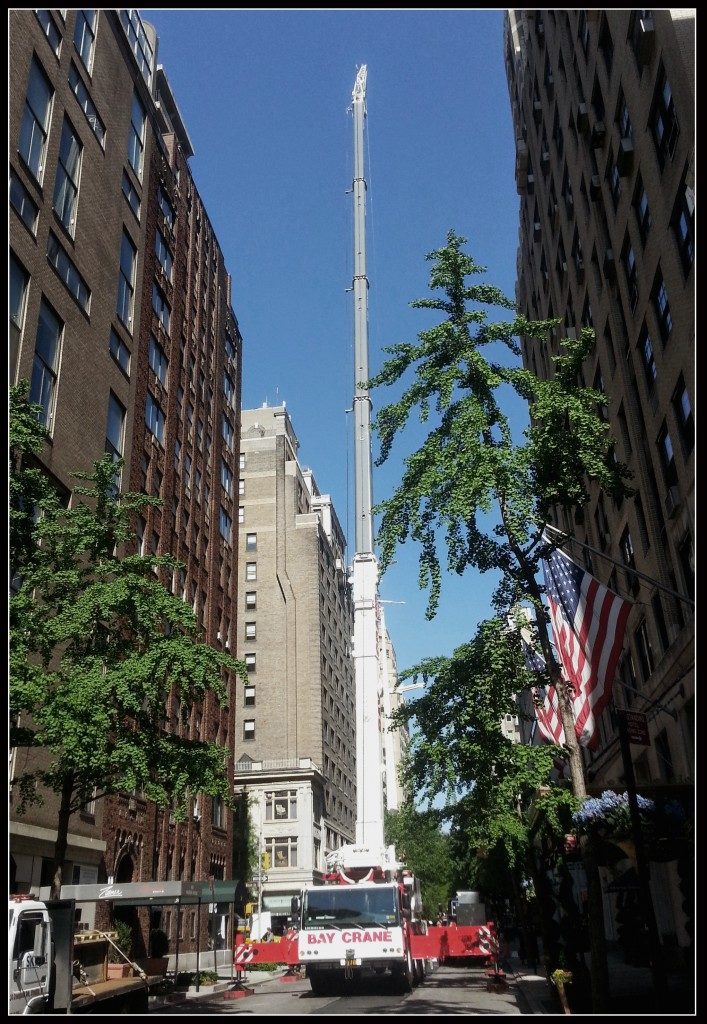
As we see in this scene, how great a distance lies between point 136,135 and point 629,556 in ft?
108

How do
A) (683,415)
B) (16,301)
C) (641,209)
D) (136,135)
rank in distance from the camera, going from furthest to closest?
(136,135) < (16,301) < (641,209) < (683,415)

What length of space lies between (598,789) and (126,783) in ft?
35.4

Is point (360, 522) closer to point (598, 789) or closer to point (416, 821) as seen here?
point (416, 821)

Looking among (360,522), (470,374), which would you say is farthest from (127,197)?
(470,374)

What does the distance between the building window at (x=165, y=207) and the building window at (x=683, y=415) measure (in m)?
33.8

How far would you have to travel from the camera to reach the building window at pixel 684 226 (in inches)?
843

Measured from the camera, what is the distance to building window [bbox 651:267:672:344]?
24.5m

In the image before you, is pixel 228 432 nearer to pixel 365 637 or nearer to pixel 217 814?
pixel 217 814

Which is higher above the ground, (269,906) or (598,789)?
(598,789)

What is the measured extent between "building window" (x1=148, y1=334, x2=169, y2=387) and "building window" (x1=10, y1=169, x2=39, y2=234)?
47.6 feet

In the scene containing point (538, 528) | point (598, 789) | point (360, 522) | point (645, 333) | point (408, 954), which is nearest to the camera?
point (538, 528)

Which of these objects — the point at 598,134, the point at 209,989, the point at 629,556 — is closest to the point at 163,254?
the point at 598,134

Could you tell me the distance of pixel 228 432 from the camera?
63.0 m

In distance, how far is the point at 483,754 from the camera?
51.4ft
